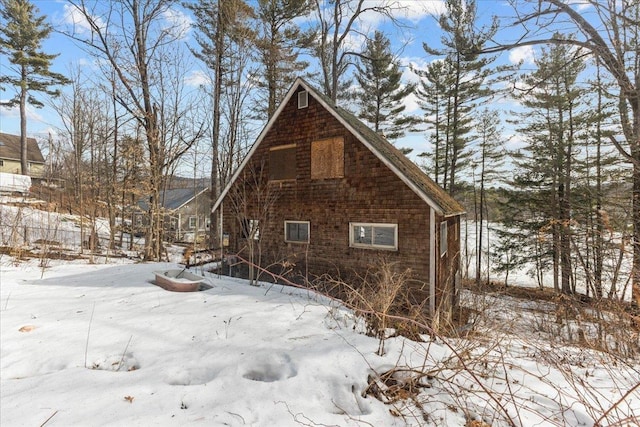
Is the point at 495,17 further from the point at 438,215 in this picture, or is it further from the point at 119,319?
the point at 119,319

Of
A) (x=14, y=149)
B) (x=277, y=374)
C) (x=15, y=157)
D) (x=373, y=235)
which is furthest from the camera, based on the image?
(x=14, y=149)

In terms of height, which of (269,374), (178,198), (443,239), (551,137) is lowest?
(269,374)

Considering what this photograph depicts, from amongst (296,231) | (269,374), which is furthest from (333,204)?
(269,374)

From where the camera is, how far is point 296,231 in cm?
951

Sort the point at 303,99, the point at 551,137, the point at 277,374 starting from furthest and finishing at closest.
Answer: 1. the point at 551,137
2. the point at 303,99
3. the point at 277,374

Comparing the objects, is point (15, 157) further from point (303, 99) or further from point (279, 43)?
point (303, 99)

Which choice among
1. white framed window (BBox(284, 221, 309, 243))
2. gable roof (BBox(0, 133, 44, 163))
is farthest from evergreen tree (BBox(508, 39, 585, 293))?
gable roof (BBox(0, 133, 44, 163))

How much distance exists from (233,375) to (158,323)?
2.49m

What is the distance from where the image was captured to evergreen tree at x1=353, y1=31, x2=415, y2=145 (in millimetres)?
19906

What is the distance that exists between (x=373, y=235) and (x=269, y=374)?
5764 mm

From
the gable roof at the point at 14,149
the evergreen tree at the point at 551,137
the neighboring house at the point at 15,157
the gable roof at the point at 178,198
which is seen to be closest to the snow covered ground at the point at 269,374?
the evergreen tree at the point at 551,137

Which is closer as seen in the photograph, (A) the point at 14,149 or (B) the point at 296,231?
(B) the point at 296,231

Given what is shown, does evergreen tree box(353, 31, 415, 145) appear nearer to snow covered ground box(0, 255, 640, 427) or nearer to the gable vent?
the gable vent

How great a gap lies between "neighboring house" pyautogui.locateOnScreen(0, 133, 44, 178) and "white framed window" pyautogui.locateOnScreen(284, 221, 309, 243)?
1578 inches
